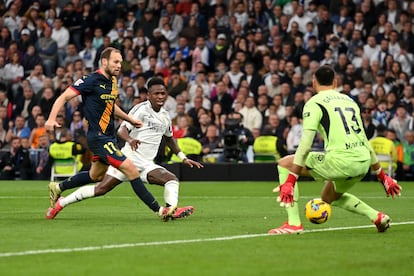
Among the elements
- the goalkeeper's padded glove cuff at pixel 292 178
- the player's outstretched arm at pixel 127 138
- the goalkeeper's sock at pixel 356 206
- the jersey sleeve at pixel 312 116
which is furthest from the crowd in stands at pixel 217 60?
the goalkeeper's padded glove cuff at pixel 292 178

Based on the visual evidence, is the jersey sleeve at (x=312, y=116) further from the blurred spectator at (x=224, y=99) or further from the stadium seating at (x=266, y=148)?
the blurred spectator at (x=224, y=99)

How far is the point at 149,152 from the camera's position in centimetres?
1477

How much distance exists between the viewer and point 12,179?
2916 centimetres

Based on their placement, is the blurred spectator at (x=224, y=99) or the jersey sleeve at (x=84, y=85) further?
the blurred spectator at (x=224, y=99)

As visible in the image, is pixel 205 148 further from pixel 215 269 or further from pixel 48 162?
pixel 215 269

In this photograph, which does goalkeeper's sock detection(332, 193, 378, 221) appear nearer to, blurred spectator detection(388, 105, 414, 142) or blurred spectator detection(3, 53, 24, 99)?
blurred spectator detection(388, 105, 414, 142)

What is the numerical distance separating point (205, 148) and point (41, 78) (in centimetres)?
619

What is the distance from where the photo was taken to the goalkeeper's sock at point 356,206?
11742 millimetres

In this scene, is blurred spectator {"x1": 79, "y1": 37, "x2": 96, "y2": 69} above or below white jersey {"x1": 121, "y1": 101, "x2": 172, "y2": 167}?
below

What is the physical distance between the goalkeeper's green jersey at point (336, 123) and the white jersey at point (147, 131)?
12.7ft

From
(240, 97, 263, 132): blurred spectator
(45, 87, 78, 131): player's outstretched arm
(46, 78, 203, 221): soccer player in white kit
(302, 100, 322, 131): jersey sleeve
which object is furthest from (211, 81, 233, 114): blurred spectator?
(302, 100, 322, 131): jersey sleeve

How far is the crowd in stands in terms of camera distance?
2811cm

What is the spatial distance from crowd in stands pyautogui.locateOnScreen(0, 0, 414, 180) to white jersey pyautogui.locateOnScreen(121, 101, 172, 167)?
41.9 feet

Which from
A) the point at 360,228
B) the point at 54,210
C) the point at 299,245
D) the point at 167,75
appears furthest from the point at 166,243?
the point at 167,75
